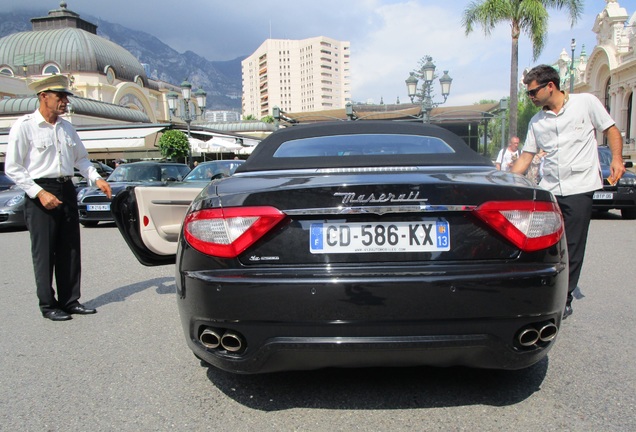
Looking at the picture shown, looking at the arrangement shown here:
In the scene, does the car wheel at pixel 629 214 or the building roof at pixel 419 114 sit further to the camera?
the building roof at pixel 419 114

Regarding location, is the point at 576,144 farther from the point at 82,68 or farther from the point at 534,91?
the point at 82,68

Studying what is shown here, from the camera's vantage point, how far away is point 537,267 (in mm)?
2252

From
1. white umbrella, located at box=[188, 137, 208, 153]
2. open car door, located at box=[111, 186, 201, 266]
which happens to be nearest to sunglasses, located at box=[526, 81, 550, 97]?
open car door, located at box=[111, 186, 201, 266]

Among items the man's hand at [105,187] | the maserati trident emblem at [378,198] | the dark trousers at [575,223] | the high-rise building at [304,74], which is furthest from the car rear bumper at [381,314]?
the high-rise building at [304,74]

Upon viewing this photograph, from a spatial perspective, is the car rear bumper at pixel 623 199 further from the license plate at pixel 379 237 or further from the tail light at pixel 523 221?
the license plate at pixel 379 237

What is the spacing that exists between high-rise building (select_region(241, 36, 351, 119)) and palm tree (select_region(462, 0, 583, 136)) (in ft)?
502

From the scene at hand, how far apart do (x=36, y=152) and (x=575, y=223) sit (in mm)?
4195

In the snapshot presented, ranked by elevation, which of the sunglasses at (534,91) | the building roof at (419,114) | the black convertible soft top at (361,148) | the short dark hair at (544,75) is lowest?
the black convertible soft top at (361,148)

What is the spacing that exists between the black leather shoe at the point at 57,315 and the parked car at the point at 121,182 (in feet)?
22.7

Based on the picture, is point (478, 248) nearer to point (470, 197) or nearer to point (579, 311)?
point (470, 197)

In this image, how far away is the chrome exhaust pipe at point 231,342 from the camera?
227 cm

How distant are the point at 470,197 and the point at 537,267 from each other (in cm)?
42

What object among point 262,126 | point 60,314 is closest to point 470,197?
point 60,314

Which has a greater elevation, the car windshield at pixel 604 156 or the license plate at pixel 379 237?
the car windshield at pixel 604 156
